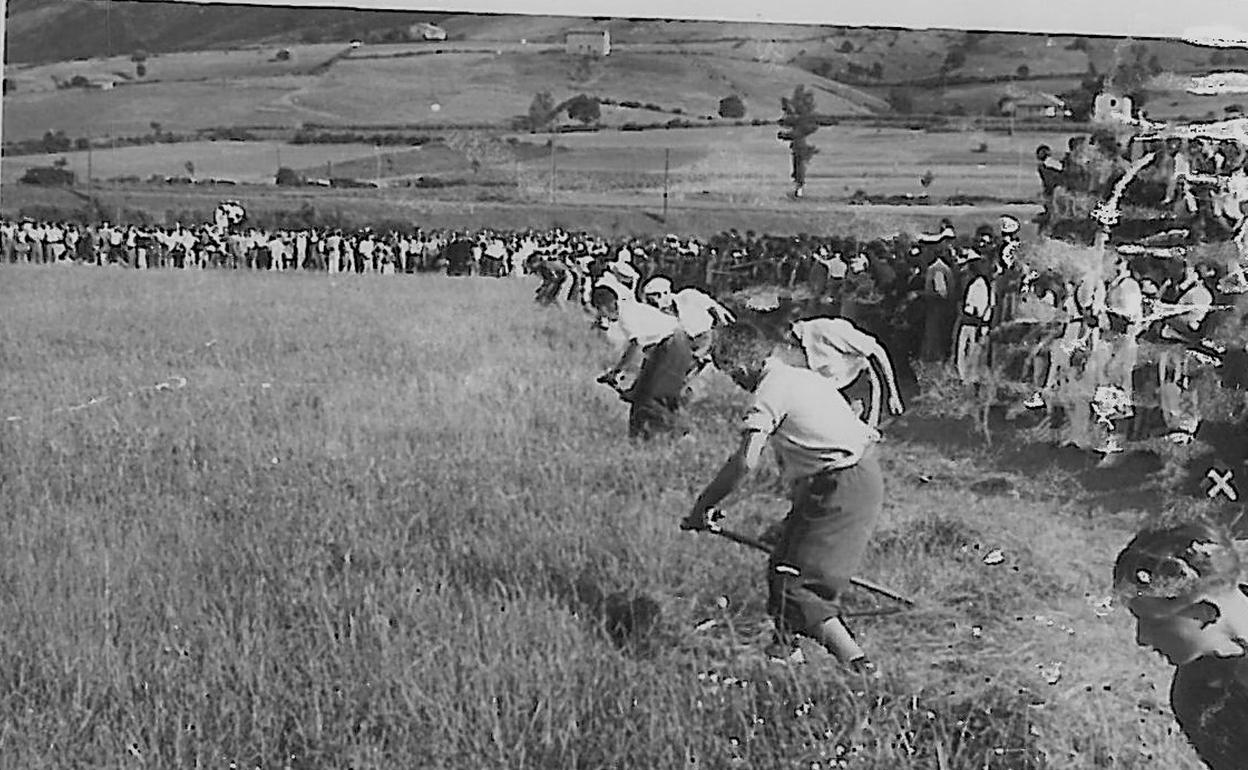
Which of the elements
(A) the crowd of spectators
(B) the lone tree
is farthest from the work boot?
(B) the lone tree

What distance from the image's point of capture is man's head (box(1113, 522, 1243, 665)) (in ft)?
5.20

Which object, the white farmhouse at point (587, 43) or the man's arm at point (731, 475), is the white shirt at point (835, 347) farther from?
the white farmhouse at point (587, 43)

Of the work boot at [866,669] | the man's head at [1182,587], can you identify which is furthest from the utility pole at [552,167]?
the man's head at [1182,587]

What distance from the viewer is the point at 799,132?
1678 millimetres

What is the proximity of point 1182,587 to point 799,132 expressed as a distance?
74 centimetres

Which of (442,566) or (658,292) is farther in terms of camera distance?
(658,292)

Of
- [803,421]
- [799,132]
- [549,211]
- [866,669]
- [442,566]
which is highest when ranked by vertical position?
[799,132]

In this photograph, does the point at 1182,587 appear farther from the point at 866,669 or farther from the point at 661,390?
the point at 661,390

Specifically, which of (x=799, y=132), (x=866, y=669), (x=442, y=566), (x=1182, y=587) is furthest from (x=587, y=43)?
(x=1182, y=587)

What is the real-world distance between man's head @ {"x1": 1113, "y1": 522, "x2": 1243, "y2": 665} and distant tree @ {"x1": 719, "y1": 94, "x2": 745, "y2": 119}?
0.74m

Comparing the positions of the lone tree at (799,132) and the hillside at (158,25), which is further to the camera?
the lone tree at (799,132)

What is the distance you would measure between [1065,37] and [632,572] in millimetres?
882

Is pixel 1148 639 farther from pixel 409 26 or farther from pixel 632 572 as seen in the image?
pixel 409 26

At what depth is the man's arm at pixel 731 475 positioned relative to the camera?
1.58 metres
